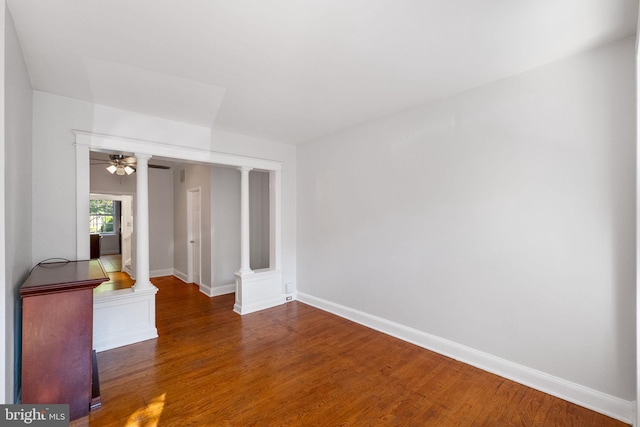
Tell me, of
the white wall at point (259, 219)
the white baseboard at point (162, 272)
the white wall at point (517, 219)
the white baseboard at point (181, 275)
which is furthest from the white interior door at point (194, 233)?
the white wall at point (517, 219)

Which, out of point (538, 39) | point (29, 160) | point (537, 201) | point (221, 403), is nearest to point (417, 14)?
point (538, 39)

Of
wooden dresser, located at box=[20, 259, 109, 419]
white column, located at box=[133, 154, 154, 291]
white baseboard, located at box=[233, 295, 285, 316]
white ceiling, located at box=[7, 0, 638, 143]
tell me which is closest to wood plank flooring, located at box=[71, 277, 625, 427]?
wooden dresser, located at box=[20, 259, 109, 419]

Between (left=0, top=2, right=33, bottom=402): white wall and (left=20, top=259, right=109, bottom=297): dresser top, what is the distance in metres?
0.09

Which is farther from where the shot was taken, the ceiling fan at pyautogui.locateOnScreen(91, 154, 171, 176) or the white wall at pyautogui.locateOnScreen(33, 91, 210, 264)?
the ceiling fan at pyautogui.locateOnScreen(91, 154, 171, 176)

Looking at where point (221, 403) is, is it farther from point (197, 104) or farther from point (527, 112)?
point (527, 112)

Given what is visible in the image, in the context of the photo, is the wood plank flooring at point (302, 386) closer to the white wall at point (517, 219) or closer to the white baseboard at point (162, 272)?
the white wall at point (517, 219)

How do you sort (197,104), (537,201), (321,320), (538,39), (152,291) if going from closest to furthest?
(538,39)
(537,201)
(197,104)
(152,291)
(321,320)

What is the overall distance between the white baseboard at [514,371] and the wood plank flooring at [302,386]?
67 millimetres

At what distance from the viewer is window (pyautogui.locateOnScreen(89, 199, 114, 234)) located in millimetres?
10477

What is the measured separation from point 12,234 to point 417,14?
9.25 ft

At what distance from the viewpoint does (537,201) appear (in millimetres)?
2342

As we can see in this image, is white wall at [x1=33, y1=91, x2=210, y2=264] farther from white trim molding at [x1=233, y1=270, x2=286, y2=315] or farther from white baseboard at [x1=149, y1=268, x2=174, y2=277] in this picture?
white baseboard at [x1=149, y1=268, x2=174, y2=277]

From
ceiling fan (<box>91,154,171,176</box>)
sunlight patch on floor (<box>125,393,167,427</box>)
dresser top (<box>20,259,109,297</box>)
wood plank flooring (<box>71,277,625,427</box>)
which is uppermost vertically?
ceiling fan (<box>91,154,171,176</box>)

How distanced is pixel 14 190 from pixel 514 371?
157 inches
